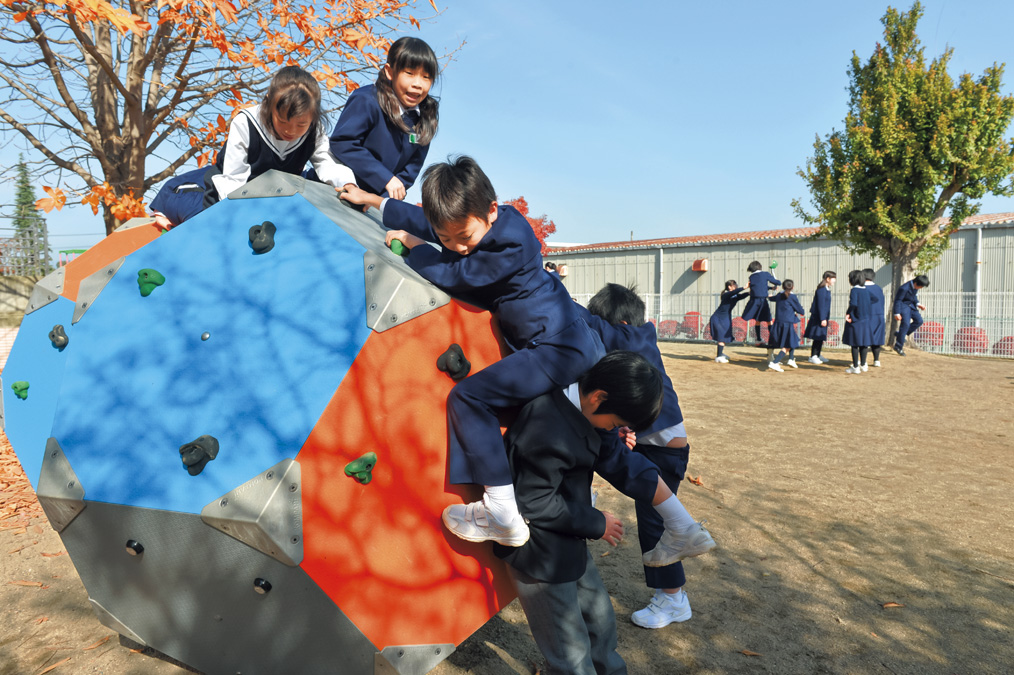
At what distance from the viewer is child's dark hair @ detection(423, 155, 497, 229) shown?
2.27 m

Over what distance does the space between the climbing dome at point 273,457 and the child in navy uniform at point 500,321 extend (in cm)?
9

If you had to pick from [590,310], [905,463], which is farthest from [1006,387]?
[590,310]

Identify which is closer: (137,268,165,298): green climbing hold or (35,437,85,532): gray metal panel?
(35,437,85,532): gray metal panel

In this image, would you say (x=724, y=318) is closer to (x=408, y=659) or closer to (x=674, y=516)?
(x=674, y=516)

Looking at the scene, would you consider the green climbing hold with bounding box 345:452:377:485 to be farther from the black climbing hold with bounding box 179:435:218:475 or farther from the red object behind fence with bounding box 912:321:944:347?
the red object behind fence with bounding box 912:321:944:347

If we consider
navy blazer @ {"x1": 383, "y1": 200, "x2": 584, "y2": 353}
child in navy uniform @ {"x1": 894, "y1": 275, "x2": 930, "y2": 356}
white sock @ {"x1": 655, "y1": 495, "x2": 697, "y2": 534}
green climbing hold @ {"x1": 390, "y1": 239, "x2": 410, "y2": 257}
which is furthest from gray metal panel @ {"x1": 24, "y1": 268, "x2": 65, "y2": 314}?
child in navy uniform @ {"x1": 894, "y1": 275, "x2": 930, "y2": 356}

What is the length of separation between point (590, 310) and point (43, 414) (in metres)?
2.62

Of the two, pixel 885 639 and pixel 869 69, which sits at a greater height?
pixel 869 69

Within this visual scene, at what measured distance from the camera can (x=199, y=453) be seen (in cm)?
216

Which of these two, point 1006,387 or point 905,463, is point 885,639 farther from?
point 1006,387

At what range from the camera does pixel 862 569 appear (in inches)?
169

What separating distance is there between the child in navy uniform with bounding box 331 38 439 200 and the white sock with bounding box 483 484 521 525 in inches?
69.8

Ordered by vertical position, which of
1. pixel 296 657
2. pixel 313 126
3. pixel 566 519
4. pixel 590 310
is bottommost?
pixel 296 657

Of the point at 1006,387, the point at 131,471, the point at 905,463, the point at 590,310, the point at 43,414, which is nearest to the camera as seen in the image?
the point at 131,471
